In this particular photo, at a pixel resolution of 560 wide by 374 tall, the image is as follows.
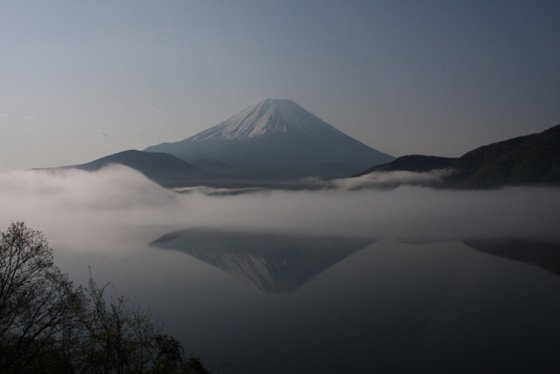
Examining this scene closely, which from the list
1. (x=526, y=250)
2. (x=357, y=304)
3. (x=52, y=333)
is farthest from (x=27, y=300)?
(x=526, y=250)

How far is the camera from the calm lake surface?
179 ft

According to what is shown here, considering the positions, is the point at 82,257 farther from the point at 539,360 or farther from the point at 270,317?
the point at 539,360

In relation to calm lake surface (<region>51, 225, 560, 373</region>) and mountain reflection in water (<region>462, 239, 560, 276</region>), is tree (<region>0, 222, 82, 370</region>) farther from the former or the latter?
mountain reflection in water (<region>462, 239, 560, 276</region>)

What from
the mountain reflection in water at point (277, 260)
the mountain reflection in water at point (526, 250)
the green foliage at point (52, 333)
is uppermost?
the green foliage at point (52, 333)

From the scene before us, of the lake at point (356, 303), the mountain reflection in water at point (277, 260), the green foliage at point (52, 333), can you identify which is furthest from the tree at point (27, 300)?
the mountain reflection in water at point (277, 260)

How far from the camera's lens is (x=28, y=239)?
58.7 feet

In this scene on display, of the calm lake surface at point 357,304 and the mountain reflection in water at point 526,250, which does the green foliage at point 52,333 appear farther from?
the mountain reflection in water at point 526,250

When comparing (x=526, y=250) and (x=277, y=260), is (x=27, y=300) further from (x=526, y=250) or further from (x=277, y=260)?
(x=526, y=250)

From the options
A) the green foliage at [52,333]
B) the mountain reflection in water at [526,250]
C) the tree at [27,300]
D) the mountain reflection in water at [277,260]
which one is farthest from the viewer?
the mountain reflection in water at [526,250]

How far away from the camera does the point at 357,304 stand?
8156 centimetres

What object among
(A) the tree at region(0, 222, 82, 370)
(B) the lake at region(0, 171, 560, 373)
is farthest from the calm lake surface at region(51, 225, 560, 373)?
(A) the tree at region(0, 222, 82, 370)

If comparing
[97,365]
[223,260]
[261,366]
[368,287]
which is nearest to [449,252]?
[368,287]

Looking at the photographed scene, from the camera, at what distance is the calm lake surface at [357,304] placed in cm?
5450

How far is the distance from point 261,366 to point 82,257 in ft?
411
